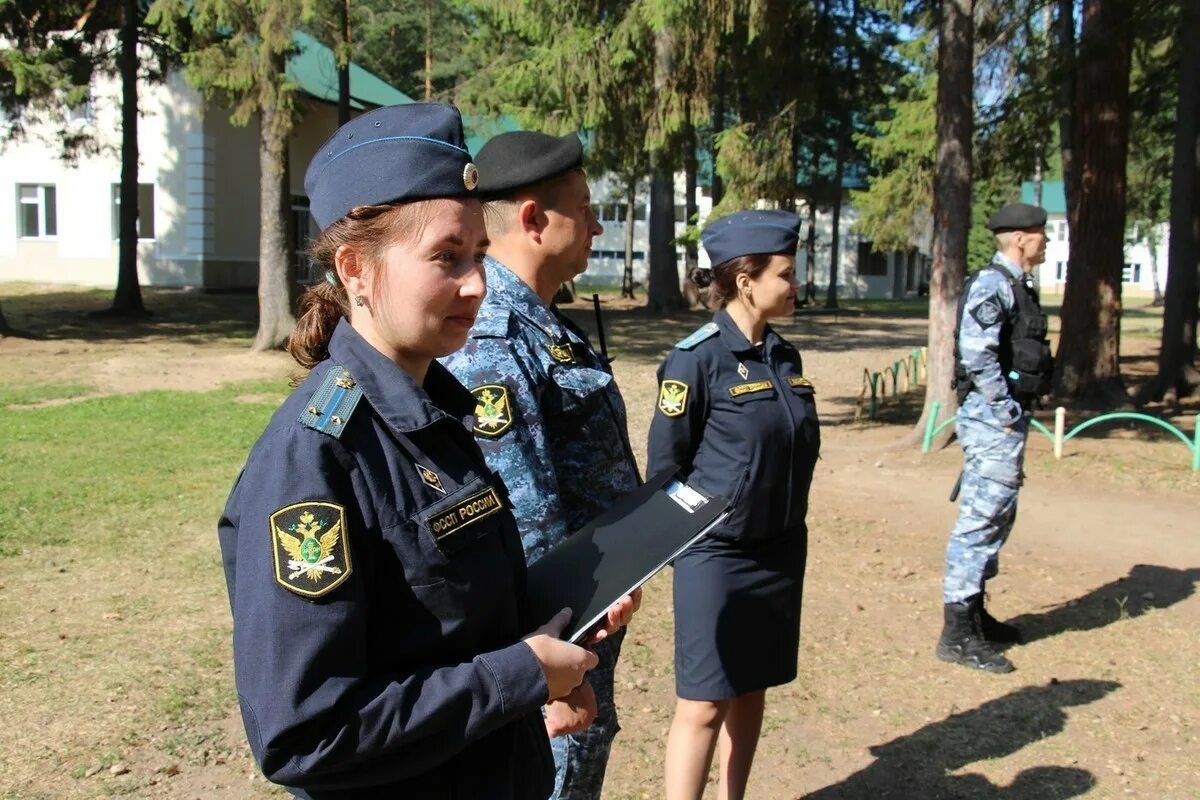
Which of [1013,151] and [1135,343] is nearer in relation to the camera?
[1013,151]

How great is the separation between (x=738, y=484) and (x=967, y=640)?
8.02ft

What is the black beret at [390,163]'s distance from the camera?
A: 1.68 metres

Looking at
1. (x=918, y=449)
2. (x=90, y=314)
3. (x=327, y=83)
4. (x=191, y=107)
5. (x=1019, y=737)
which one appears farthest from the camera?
(x=327, y=83)

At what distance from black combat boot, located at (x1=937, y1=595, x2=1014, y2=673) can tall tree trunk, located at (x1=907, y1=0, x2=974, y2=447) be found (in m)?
5.51

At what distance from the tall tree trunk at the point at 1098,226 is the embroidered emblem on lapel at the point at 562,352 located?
466 inches

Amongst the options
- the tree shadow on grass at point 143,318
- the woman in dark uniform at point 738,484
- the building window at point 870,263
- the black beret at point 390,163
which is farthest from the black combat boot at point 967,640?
the building window at point 870,263

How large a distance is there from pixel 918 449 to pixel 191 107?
24.5 metres

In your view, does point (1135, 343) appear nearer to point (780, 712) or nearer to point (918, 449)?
point (918, 449)

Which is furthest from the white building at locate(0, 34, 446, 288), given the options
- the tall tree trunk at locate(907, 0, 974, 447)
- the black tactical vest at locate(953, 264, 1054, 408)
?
the black tactical vest at locate(953, 264, 1054, 408)

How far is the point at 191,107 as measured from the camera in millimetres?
29219

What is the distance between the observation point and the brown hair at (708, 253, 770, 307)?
12.6 ft

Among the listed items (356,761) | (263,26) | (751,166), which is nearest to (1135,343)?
(751,166)

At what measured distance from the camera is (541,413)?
2.35 metres

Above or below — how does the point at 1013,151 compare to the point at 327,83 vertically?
below
